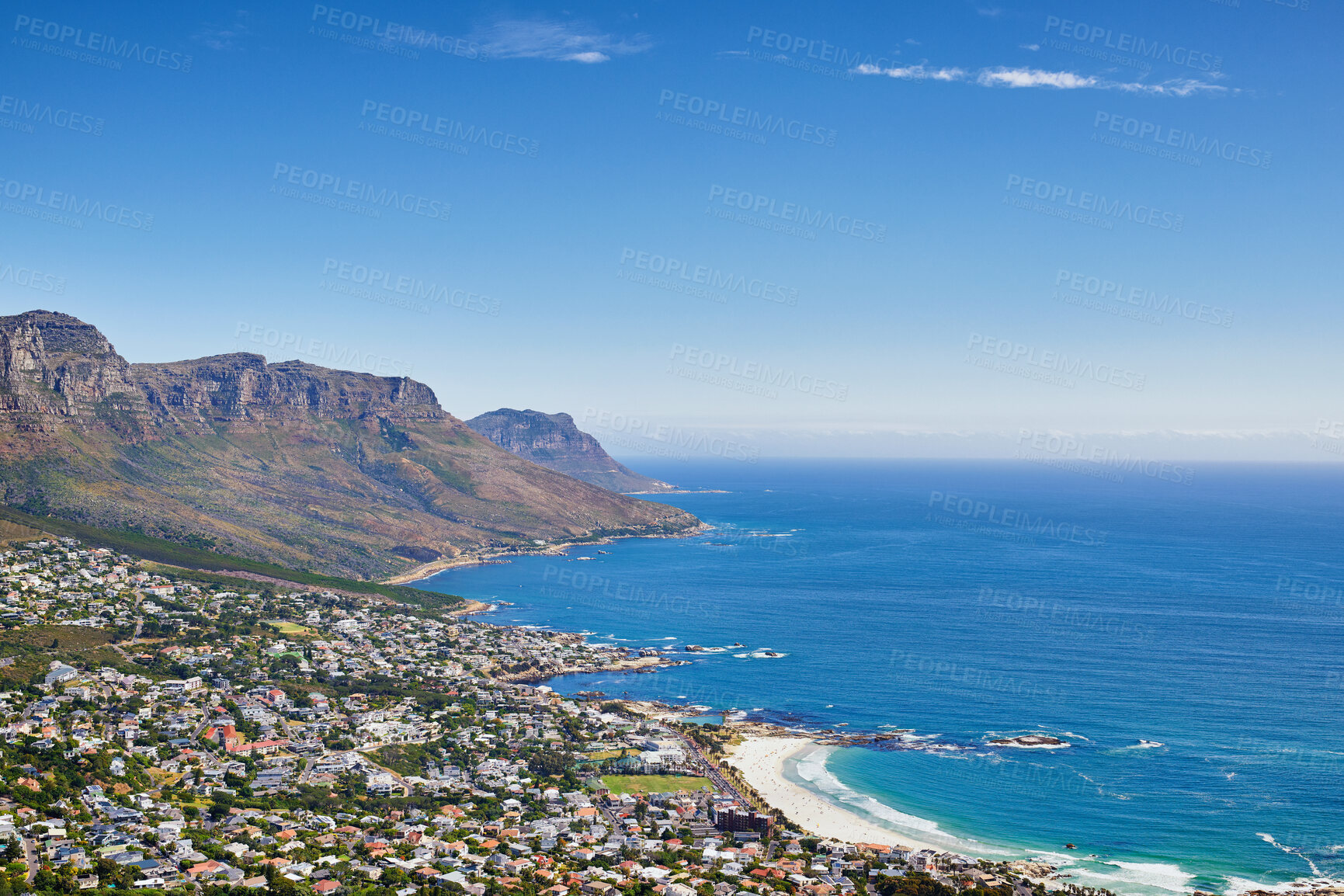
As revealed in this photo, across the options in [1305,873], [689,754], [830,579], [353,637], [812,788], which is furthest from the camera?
[830,579]

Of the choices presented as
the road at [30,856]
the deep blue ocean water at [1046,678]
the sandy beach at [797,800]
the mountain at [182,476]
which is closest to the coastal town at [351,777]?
the road at [30,856]

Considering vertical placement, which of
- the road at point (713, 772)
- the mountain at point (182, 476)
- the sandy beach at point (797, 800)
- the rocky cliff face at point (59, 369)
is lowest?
the sandy beach at point (797, 800)

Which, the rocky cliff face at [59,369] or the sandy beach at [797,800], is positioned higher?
the rocky cliff face at [59,369]

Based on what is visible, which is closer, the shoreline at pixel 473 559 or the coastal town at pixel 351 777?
the coastal town at pixel 351 777

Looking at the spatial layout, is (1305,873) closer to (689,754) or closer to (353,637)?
(689,754)

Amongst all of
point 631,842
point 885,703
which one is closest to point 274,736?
point 631,842

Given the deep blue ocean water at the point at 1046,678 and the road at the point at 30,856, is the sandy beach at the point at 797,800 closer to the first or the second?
the deep blue ocean water at the point at 1046,678

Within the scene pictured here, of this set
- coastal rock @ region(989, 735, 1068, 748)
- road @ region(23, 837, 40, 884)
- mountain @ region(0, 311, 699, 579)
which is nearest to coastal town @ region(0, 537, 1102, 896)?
road @ region(23, 837, 40, 884)
